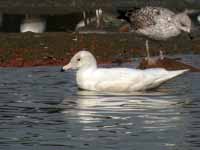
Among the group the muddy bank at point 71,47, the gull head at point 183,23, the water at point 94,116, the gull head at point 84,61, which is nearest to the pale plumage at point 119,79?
the gull head at point 84,61

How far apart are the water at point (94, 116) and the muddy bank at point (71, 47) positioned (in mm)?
4252

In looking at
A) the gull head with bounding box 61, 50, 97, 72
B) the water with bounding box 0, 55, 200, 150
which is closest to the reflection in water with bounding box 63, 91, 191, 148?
the water with bounding box 0, 55, 200, 150

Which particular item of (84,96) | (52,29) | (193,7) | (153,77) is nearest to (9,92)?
(84,96)

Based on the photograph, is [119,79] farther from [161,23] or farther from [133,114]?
[161,23]

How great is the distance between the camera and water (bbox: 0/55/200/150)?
11.1 metres

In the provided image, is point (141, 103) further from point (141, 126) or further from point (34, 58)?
point (34, 58)

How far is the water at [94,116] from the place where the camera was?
36.3ft

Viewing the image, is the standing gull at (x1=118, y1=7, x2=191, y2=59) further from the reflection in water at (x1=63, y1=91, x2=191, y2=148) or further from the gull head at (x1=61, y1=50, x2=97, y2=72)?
the reflection in water at (x1=63, y1=91, x2=191, y2=148)

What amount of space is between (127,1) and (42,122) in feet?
80.6

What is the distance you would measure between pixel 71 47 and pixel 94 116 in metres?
11.3

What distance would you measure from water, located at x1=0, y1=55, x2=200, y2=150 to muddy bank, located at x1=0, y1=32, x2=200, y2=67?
425cm

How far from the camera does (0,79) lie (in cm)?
1794

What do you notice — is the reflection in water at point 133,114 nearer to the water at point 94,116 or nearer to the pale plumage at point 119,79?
the water at point 94,116

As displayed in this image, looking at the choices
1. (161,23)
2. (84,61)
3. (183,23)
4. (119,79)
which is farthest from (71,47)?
(119,79)
